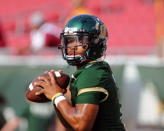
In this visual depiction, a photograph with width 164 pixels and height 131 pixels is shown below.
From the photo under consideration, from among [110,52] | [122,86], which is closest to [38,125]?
[122,86]

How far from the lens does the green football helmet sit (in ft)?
9.37

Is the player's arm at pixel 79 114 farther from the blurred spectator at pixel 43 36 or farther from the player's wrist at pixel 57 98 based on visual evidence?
the blurred spectator at pixel 43 36

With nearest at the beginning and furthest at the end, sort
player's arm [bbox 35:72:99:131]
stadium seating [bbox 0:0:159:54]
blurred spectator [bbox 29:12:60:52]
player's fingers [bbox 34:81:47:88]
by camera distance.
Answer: player's arm [bbox 35:72:99:131] < player's fingers [bbox 34:81:47:88] < blurred spectator [bbox 29:12:60:52] < stadium seating [bbox 0:0:159:54]

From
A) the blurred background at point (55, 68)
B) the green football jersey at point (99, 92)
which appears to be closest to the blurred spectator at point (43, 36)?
the blurred background at point (55, 68)

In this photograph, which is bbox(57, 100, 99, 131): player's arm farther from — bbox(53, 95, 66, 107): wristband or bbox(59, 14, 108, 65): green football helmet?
Result: bbox(59, 14, 108, 65): green football helmet

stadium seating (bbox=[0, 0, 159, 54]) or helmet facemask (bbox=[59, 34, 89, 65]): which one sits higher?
helmet facemask (bbox=[59, 34, 89, 65])

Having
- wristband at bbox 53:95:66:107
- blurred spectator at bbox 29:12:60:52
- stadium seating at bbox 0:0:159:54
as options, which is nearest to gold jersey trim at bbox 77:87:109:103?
wristband at bbox 53:95:66:107

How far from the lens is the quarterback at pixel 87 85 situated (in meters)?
2.61

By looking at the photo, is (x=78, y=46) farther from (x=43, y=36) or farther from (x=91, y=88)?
(x=43, y=36)

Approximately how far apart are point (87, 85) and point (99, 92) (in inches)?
3.7

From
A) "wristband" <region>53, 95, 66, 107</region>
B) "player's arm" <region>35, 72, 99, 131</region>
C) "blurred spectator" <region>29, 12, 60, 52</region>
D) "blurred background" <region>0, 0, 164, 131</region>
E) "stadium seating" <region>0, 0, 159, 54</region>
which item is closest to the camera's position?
"player's arm" <region>35, 72, 99, 131</region>

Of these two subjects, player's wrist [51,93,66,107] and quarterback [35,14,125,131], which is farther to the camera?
player's wrist [51,93,66,107]

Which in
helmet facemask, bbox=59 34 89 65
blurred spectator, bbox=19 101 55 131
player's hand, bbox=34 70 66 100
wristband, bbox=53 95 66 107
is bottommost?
blurred spectator, bbox=19 101 55 131

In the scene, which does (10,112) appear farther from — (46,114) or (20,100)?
(46,114)
